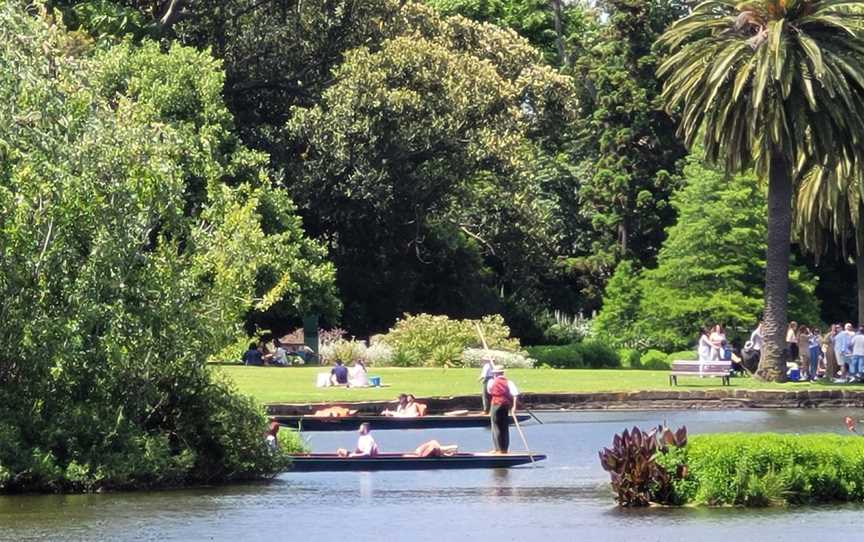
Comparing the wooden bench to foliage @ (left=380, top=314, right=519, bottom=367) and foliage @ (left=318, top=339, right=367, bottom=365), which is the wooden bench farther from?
foliage @ (left=318, top=339, right=367, bottom=365)

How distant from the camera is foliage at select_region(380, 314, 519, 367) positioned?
54250 millimetres

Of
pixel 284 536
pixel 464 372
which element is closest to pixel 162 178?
pixel 284 536

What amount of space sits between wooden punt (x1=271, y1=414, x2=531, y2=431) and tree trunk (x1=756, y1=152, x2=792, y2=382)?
14103mm

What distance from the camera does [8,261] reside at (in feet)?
86.5

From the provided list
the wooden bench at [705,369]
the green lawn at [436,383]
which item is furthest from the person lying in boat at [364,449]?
the wooden bench at [705,369]

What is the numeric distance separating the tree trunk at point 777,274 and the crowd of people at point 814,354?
540mm

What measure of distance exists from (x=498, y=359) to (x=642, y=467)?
28.6m

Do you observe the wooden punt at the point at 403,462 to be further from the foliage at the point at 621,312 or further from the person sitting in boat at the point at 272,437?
the foliage at the point at 621,312

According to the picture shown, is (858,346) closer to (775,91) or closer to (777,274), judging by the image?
(777,274)

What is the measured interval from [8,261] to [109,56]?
2955 centimetres

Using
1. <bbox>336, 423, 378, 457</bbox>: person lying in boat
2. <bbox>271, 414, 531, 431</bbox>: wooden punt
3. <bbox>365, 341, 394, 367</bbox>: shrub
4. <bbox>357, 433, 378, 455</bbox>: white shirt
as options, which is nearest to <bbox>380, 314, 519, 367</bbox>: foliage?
<bbox>365, 341, 394, 367</bbox>: shrub

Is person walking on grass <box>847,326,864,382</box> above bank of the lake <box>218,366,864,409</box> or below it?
above

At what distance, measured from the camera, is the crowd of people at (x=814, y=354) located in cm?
5049

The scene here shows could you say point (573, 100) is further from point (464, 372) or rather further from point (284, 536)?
point (284, 536)
